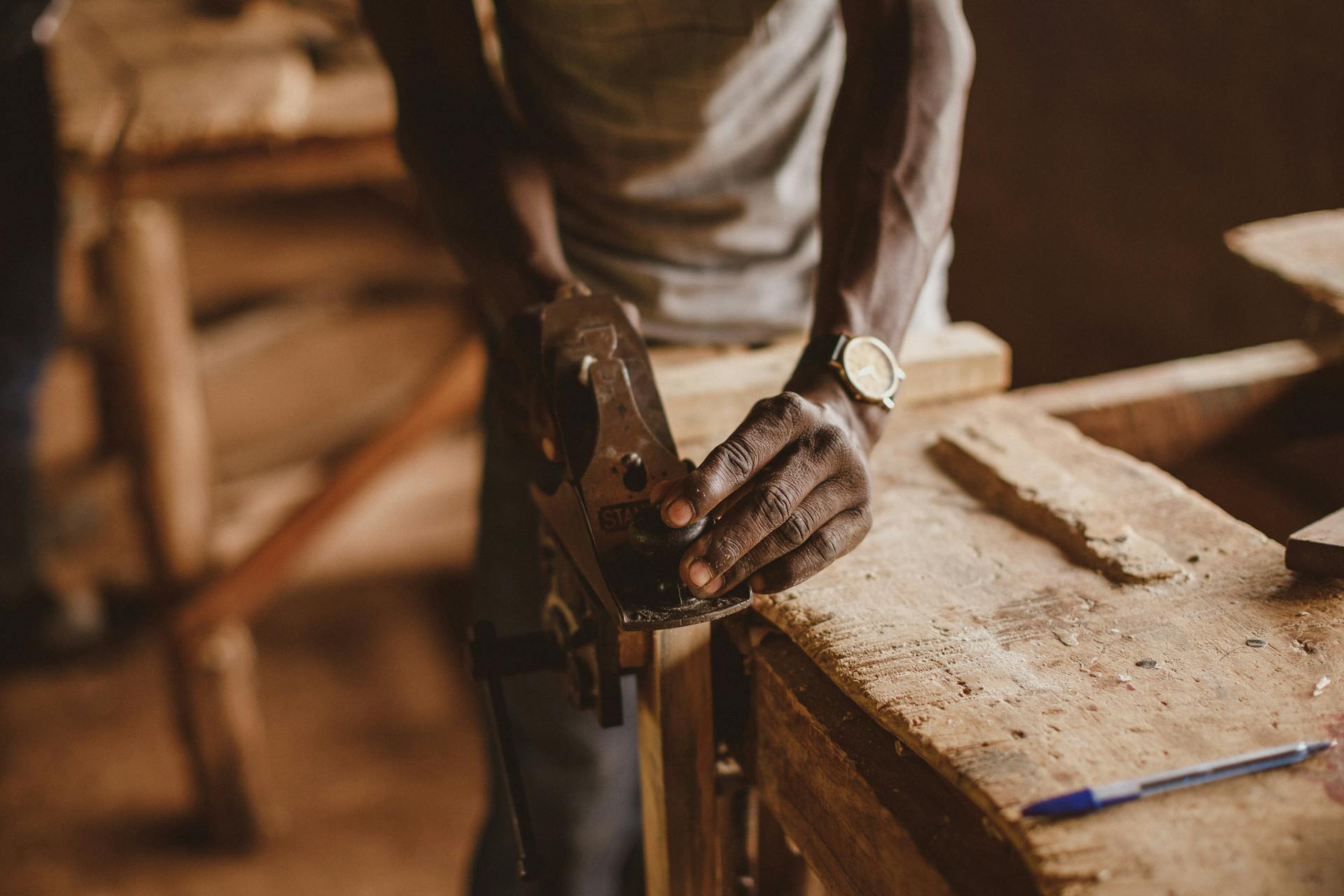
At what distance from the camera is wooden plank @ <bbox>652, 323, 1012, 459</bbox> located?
3.12 feet

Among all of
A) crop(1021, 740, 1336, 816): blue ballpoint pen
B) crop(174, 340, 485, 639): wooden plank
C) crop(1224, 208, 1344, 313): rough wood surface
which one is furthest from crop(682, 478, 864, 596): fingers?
crop(174, 340, 485, 639): wooden plank

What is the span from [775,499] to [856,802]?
19 cm

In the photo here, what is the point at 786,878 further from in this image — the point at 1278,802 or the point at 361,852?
the point at 361,852

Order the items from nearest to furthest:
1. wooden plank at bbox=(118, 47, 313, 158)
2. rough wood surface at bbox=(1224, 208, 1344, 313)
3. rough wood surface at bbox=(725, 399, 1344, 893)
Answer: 1. rough wood surface at bbox=(725, 399, 1344, 893)
2. rough wood surface at bbox=(1224, 208, 1344, 313)
3. wooden plank at bbox=(118, 47, 313, 158)

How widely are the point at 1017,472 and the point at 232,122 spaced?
4.68 feet

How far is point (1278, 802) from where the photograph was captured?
0.56 m

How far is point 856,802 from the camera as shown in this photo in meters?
0.65

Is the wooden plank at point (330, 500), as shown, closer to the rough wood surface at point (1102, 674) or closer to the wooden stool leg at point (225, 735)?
the wooden stool leg at point (225, 735)

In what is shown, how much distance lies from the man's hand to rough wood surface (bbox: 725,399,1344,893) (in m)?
0.05

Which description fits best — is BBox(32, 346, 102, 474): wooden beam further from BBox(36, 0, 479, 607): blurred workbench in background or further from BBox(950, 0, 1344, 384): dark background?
BBox(950, 0, 1344, 384): dark background

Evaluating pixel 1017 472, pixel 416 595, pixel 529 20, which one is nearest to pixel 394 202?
pixel 416 595

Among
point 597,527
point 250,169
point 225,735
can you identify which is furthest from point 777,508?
point 225,735

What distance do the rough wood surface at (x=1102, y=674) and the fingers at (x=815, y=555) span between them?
0.03 m

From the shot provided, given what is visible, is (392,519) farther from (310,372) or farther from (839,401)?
(839,401)
